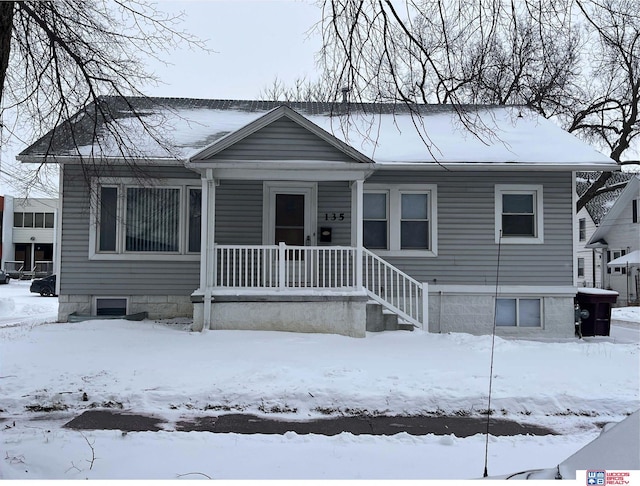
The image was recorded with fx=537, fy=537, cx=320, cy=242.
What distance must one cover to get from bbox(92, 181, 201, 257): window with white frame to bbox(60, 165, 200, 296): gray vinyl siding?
26 cm

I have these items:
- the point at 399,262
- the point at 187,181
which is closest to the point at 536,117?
the point at 399,262

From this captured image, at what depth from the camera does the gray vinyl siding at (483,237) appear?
38.2 ft

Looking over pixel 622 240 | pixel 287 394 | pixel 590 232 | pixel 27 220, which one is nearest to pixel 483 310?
pixel 287 394

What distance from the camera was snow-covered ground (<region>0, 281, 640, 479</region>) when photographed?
13.9 feet

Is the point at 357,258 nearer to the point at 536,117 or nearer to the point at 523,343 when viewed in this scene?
the point at 523,343

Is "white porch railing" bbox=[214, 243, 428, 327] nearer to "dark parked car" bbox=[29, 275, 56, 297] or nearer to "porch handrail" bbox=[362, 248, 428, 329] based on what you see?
"porch handrail" bbox=[362, 248, 428, 329]

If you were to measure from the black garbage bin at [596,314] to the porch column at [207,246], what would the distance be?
7.95 m

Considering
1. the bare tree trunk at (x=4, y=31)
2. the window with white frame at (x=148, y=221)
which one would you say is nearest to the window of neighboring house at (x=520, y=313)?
the window with white frame at (x=148, y=221)

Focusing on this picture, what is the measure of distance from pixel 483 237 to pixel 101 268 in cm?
826

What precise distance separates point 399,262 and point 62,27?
306 inches

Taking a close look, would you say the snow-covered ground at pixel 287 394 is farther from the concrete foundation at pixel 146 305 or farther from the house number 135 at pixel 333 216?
the house number 135 at pixel 333 216

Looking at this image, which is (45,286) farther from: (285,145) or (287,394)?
(287,394)

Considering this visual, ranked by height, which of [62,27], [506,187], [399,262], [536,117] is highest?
[536,117]

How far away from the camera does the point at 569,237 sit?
462 inches
